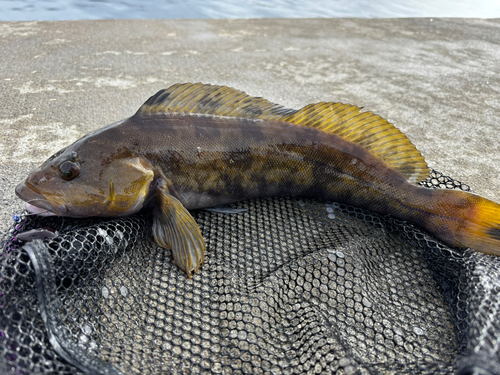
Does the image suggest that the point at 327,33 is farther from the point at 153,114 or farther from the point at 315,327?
the point at 315,327

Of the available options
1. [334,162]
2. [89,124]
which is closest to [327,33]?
[89,124]

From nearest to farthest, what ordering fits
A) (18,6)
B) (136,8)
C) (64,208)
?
(64,208) < (18,6) < (136,8)

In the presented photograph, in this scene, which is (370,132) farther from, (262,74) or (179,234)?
(262,74)

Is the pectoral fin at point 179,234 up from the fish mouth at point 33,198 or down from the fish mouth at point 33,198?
down

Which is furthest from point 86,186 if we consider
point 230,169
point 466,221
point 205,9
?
point 205,9

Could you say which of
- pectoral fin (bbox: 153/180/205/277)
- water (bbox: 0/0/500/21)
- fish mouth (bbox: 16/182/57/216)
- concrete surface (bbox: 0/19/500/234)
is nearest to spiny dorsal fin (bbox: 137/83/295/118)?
pectoral fin (bbox: 153/180/205/277)

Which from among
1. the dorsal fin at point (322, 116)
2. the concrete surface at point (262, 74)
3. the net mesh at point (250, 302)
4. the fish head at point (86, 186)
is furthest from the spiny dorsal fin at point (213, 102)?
the concrete surface at point (262, 74)

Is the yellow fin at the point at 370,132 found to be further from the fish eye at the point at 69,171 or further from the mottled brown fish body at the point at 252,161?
the fish eye at the point at 69,171
